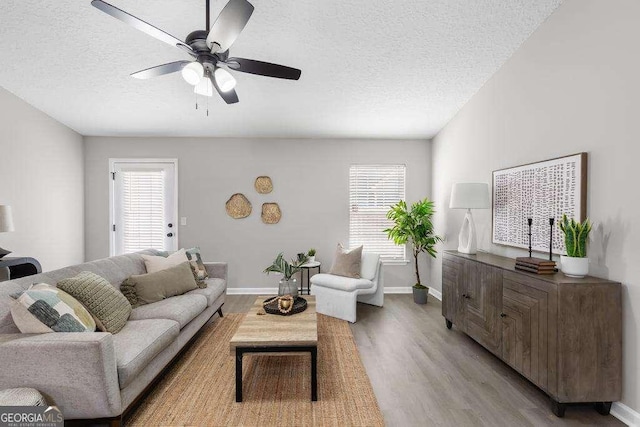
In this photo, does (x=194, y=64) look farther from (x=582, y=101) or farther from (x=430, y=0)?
(x=582, y=101)

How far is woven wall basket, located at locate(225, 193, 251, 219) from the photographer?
15.6 ft

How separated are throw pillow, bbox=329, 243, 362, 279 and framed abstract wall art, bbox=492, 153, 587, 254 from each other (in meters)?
1.66

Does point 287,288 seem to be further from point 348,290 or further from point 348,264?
point 348,264

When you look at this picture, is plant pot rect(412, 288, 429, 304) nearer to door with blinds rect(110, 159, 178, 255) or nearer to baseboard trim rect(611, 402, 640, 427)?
baseboard trim rect(611, 402, 640, 427)

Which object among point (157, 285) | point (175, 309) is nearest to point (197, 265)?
point (157, 285)

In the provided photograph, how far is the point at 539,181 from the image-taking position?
2.60 metres

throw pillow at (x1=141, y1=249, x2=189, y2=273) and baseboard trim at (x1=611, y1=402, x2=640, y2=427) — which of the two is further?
throw pillow at (x1=141, y1=249, x2=189, y2=273)

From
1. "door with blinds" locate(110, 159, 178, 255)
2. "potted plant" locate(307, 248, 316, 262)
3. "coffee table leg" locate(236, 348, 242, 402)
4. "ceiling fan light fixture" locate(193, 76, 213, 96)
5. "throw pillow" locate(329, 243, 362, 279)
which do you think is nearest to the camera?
"coffee table leg" locate(236, 348, 242, 402)

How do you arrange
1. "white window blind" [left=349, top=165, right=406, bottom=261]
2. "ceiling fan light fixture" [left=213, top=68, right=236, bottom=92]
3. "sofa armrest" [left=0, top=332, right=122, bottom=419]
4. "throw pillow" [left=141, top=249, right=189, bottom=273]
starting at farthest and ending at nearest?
"white window blind" [left=349, top=165, right=406, bottom=261] → "throw pillow" [left=141, top=249, right=189, bottom=273] → "ceiling fan light fixture" [left=213, top=68, right=236, bottom=92] → "sofa armrest" [left=0, top=332, right=122, bottom=419]

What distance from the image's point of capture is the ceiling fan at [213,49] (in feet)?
5.39

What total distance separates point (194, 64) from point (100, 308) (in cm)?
184

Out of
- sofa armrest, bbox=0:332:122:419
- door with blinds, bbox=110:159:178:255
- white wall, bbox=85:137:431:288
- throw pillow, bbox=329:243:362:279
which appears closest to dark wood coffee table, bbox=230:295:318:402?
sofa armrest, bbox=0:332:122:419

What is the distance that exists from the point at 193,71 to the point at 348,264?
2.89 meters

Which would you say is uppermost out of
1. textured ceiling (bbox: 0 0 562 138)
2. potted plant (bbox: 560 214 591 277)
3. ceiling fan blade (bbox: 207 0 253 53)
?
textured ceiling (bbox: 0 0 562 138)
